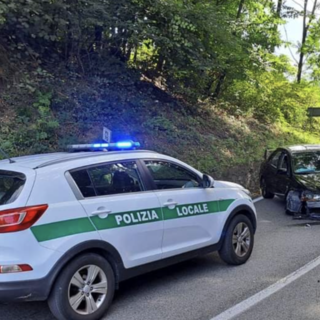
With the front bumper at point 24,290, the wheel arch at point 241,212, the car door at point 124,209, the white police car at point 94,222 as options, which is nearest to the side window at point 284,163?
the wheel arch at point 241,212

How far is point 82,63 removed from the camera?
12.1 metres

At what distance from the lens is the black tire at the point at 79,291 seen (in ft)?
12.1

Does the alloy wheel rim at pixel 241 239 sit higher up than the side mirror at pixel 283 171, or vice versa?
the side mirror at pixel 283 171

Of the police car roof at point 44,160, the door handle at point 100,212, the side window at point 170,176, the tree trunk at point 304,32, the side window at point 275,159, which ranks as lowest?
the side window at point 275,159

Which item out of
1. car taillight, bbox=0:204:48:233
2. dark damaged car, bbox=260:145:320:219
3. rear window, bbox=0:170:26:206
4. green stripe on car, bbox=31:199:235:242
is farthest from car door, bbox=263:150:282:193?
car taillight, bbox=0:204:48:233

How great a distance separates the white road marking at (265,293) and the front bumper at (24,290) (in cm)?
167

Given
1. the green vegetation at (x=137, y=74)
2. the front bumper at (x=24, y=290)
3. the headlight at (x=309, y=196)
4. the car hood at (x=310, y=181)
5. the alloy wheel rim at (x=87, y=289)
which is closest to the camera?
the front bumper at (x=24, y=290)

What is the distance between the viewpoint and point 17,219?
354 centimetres

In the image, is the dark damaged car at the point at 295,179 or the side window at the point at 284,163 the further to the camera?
the side window at the point at 284,163

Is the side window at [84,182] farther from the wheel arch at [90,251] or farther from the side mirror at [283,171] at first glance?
the side mirror at [283,171]

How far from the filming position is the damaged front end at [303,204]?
7977 millimetres

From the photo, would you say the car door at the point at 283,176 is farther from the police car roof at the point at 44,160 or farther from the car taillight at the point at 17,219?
the car taillight at the point at 17,219

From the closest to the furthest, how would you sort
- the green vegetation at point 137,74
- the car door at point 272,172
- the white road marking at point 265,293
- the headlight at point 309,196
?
1. the white road marking at point 265,293
2. the headlight at point 309,196
3. the green vegetation at point 137,74
4. the car door at point 272,172

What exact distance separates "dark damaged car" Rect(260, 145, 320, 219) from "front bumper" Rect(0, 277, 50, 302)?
5901 millimetres
